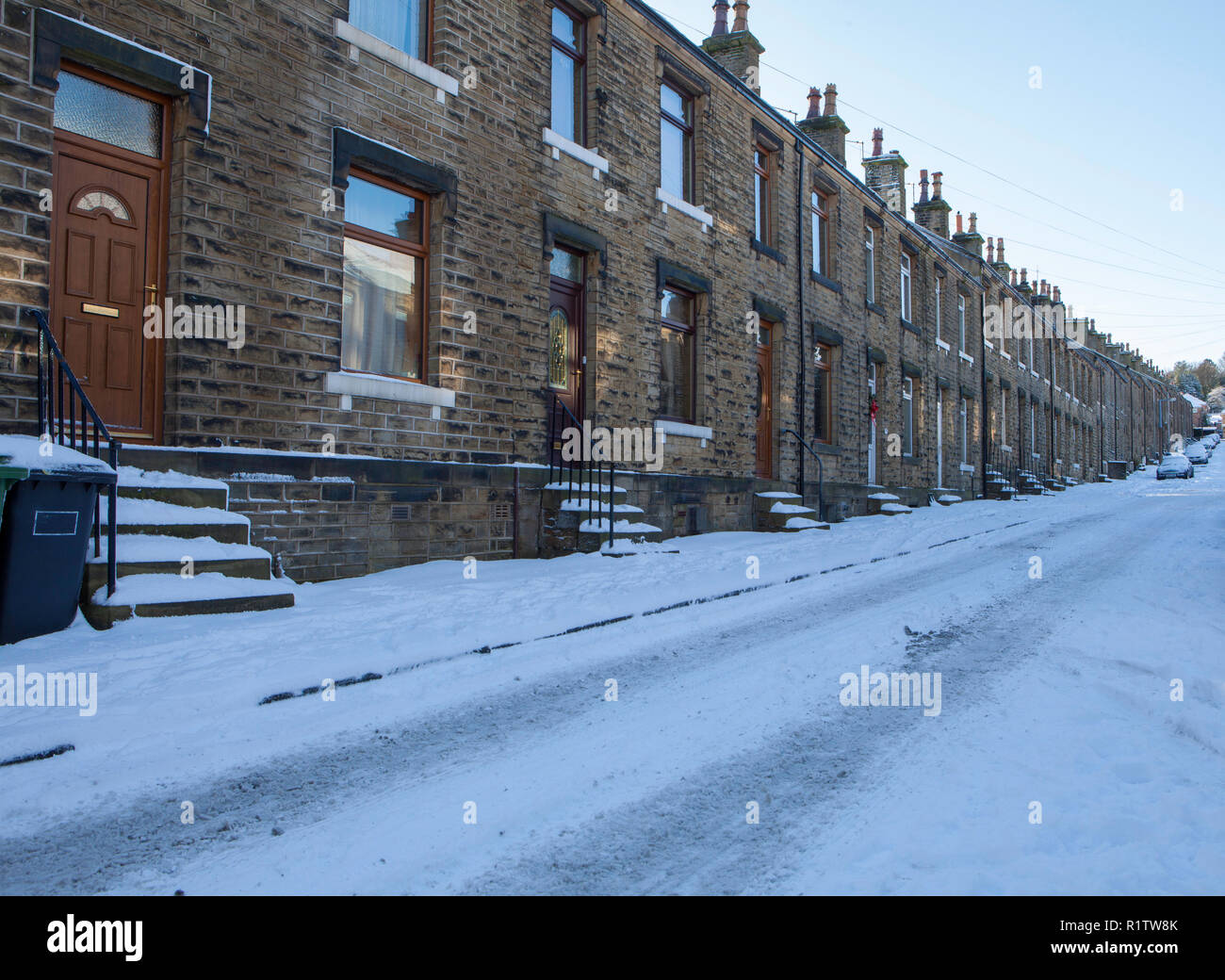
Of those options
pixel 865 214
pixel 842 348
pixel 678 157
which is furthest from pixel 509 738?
pixel 865 214

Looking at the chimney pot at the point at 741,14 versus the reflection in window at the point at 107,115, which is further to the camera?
the chimney pot at the point at 741,14

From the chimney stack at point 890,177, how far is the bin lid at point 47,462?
23.6 m

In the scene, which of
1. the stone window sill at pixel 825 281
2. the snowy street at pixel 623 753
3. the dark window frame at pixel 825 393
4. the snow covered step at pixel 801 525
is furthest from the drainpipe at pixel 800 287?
the snowy street at pixel 623 753

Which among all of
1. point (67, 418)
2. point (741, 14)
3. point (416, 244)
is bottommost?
point (67, 418)

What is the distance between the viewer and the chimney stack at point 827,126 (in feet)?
64.9

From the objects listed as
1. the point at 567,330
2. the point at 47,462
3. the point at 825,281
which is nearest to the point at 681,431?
the point at 567,330

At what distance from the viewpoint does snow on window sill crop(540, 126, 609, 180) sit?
35.7 feet

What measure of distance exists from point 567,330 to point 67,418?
6.53 meters

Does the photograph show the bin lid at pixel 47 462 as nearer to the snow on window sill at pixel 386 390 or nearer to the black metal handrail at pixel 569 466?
the snow on window sill at pixel 386 390

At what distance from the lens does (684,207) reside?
45.3ft

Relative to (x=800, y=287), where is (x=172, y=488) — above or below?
below

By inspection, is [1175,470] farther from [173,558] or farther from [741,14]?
[173,558]

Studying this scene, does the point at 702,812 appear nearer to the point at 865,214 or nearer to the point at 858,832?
the point at 858,832

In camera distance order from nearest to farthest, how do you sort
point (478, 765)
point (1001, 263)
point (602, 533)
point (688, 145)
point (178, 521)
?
point (478, 765) < point (178, 521) < point (602, 533) < point (688, 145) < point (1001, 263)
